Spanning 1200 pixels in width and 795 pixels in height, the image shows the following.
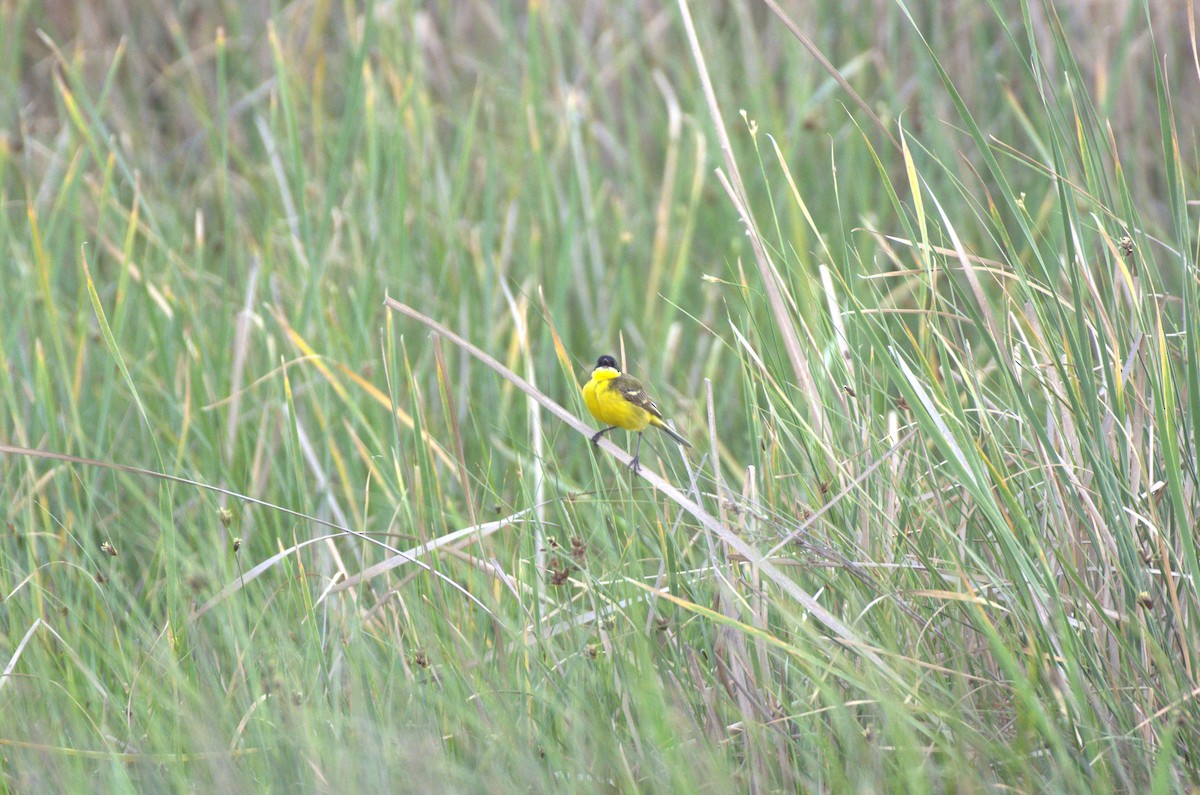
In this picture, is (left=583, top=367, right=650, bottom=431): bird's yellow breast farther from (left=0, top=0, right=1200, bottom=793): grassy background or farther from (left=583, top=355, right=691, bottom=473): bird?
(left=0, top=0, right=1200, bottom=793): grassy background

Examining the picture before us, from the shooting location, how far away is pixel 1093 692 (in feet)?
6.01

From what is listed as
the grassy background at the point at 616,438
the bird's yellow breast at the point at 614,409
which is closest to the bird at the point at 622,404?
the bird's yellow breast at the point at 614,409

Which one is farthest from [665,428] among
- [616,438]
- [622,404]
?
[616,438]

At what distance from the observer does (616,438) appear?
3.22 m

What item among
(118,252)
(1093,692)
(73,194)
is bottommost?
(1093,692)

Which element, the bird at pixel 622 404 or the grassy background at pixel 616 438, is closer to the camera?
the grassy background at pixel 616 438

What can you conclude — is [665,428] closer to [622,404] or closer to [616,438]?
[622,404]

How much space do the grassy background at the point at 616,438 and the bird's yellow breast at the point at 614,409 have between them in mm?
207

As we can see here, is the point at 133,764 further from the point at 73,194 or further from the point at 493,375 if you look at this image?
the point at 73,194

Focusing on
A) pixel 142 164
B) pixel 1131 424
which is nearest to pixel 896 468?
pixel 1131 424

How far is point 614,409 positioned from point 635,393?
0.24 ft

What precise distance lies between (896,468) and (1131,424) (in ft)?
1.41

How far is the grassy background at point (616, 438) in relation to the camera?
1.85 meters

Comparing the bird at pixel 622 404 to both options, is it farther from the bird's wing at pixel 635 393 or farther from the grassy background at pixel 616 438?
the grassy background at pixel 616 438
